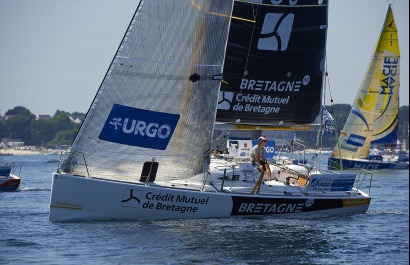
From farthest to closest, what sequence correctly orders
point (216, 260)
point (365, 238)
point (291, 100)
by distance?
point (291, 100) → point (365, 238) → point (216, 260)

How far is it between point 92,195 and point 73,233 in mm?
1404

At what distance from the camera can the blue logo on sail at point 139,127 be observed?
69.5 feet

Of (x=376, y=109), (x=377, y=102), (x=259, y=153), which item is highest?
(x=377, y=102)

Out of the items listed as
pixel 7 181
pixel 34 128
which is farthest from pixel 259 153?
pixel 34 128

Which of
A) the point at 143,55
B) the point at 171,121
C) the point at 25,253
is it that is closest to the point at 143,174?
the point at 171,121

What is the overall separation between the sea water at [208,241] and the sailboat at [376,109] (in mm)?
31093

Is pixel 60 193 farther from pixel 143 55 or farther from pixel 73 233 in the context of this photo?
pixel 143 55

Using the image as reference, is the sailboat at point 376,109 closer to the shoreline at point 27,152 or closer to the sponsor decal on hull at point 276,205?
the sponsor decal on hull at point 276,205

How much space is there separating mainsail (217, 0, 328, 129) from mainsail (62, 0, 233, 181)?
1.36 m

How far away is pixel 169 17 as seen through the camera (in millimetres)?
21688

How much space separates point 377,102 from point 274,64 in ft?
107

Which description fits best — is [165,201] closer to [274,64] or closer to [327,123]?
[274,64]

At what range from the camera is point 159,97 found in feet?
70.9

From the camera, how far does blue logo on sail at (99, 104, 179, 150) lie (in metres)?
21.2
